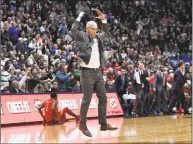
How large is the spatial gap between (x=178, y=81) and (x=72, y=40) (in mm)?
5582

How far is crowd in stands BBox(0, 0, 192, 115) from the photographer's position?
673 inches

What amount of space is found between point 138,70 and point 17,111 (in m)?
5.52

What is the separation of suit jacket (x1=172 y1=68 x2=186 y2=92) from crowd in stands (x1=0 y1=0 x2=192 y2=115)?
1.87 metres

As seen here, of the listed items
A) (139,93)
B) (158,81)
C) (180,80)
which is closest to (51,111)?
(139,93)

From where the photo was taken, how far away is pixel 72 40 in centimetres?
2131

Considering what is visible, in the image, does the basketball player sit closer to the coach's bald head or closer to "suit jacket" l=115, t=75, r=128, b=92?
"suit jacket" l=115, t=75, r=128, b=92

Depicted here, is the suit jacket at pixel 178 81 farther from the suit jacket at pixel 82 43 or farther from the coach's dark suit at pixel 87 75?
the suit jacket at pixel 82 43

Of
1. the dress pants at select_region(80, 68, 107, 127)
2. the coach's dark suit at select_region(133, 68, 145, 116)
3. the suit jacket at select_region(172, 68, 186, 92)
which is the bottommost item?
the coach's dark suit at select_region(133, 68, 145, 116)

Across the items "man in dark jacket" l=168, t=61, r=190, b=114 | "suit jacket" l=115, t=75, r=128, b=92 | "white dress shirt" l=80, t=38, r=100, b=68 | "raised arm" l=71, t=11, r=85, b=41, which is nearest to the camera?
"raised arm" l=71, t=11, r=85, b=41

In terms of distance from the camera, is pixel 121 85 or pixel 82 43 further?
pixel 121 85

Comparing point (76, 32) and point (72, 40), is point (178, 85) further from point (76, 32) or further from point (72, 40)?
point (76, 32)

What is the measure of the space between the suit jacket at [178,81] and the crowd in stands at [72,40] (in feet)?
6.15

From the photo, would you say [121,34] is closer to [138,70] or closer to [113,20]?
[113,20]

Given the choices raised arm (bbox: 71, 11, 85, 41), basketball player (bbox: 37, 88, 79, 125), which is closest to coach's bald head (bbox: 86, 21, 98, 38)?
raised arm (bbox: 71, 11, 85, 41)
